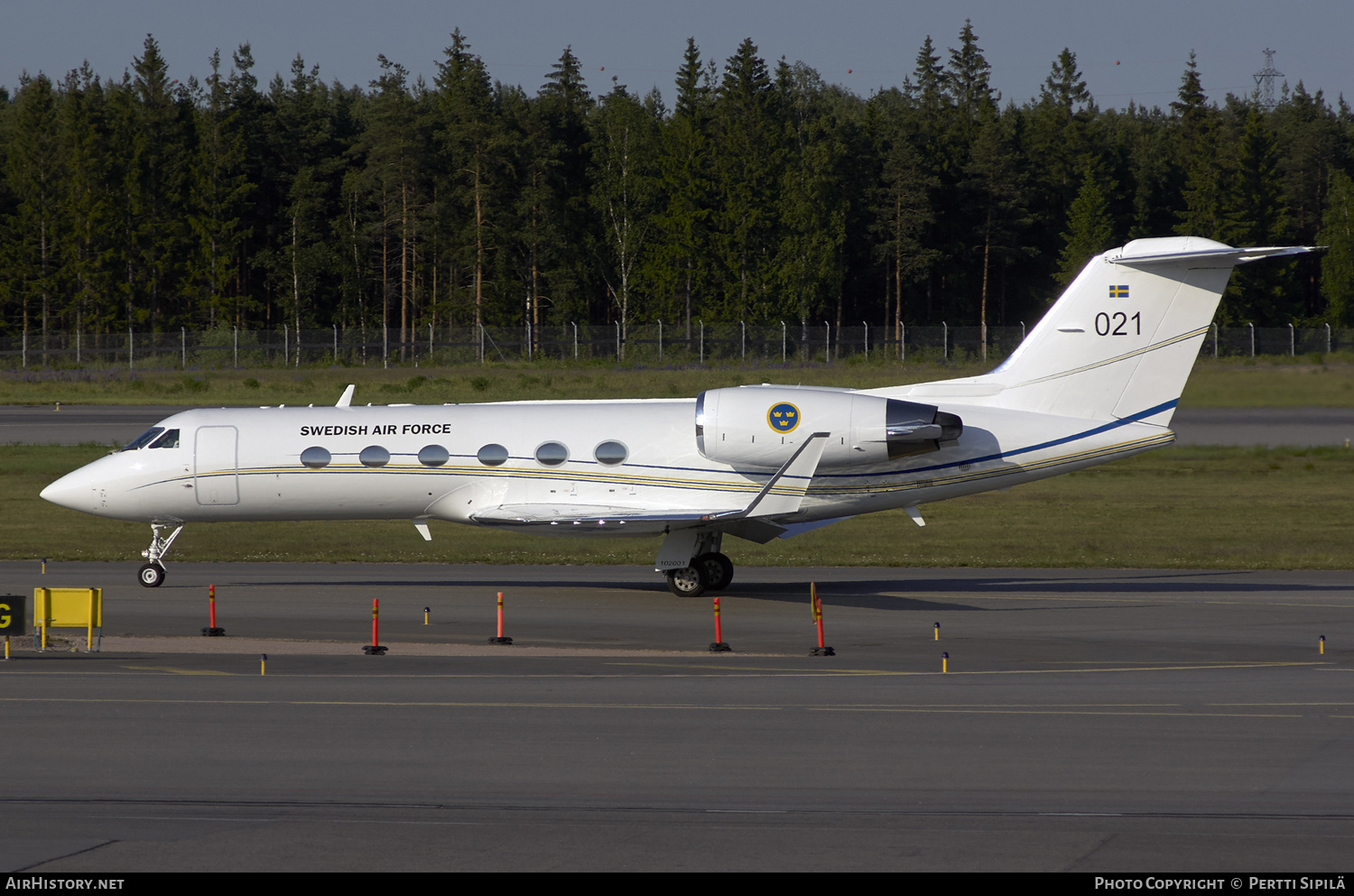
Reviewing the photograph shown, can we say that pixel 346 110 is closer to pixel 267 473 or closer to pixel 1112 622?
pixel 267 473

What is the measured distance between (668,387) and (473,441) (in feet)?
116

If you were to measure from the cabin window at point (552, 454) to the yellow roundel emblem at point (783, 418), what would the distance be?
341cm

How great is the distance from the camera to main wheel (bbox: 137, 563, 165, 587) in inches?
863

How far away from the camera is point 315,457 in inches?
843

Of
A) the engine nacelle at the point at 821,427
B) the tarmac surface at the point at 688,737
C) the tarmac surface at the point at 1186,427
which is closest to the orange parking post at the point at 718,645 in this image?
the tarmac surface at the point at 688,737

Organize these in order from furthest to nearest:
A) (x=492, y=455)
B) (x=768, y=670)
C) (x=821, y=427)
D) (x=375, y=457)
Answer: (x=375, y=457) → (x=492, y=455) → (x=821, y=427) → (x=768, y=670)

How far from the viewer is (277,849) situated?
8766mm

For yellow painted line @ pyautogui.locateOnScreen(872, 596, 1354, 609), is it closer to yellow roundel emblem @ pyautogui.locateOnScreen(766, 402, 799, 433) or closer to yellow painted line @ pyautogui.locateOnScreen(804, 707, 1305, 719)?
yellow roundel emblem @ pyautogui.locateOnScreen(766, 402, 799, 433)

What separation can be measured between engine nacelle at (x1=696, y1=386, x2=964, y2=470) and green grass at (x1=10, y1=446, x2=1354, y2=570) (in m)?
5.55

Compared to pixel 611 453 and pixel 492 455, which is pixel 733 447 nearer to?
pixel 611 453

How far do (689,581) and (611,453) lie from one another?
8.08ft

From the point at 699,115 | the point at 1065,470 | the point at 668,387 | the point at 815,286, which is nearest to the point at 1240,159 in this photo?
the point at 815,286

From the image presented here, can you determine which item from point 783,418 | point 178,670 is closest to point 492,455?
point 783,418

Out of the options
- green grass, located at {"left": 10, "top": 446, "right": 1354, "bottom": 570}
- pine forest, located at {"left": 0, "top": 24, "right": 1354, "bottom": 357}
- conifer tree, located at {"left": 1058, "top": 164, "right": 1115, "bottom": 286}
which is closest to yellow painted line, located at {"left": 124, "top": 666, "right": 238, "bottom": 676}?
green grass, located at {"left": 10, "top": 446, "right": 1354, "bottom": 570}
